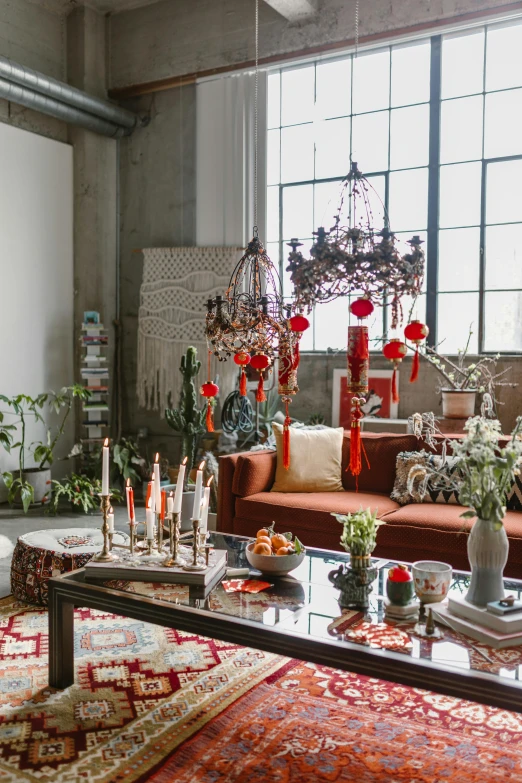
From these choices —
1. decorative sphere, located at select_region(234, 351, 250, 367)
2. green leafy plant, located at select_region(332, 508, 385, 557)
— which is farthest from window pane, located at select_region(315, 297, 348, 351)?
green leafy plant, located at select_region(332, 508, 385, 557)

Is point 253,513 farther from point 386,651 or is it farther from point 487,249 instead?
point 487,249

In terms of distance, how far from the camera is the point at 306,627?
2.35m

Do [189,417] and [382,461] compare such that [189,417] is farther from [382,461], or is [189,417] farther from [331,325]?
[382,461]

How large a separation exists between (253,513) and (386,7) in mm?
4110

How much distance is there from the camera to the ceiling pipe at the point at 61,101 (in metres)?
5.82

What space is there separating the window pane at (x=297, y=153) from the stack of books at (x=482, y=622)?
469cm

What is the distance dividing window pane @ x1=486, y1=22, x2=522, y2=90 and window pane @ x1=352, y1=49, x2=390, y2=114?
0.81 metres

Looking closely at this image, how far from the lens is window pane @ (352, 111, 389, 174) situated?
6000mm

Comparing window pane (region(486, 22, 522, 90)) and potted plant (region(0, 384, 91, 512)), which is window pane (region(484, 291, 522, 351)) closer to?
window pane (region(486, 22, 522, 90))

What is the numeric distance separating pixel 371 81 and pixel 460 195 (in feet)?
4.11

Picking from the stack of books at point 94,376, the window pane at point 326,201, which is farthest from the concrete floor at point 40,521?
the window pane at point 326,201

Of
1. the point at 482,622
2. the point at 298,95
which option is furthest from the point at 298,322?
the point at 298,95

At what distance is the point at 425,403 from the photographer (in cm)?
586

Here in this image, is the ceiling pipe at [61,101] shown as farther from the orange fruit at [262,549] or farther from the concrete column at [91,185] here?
the orange fruit at [262,549]
